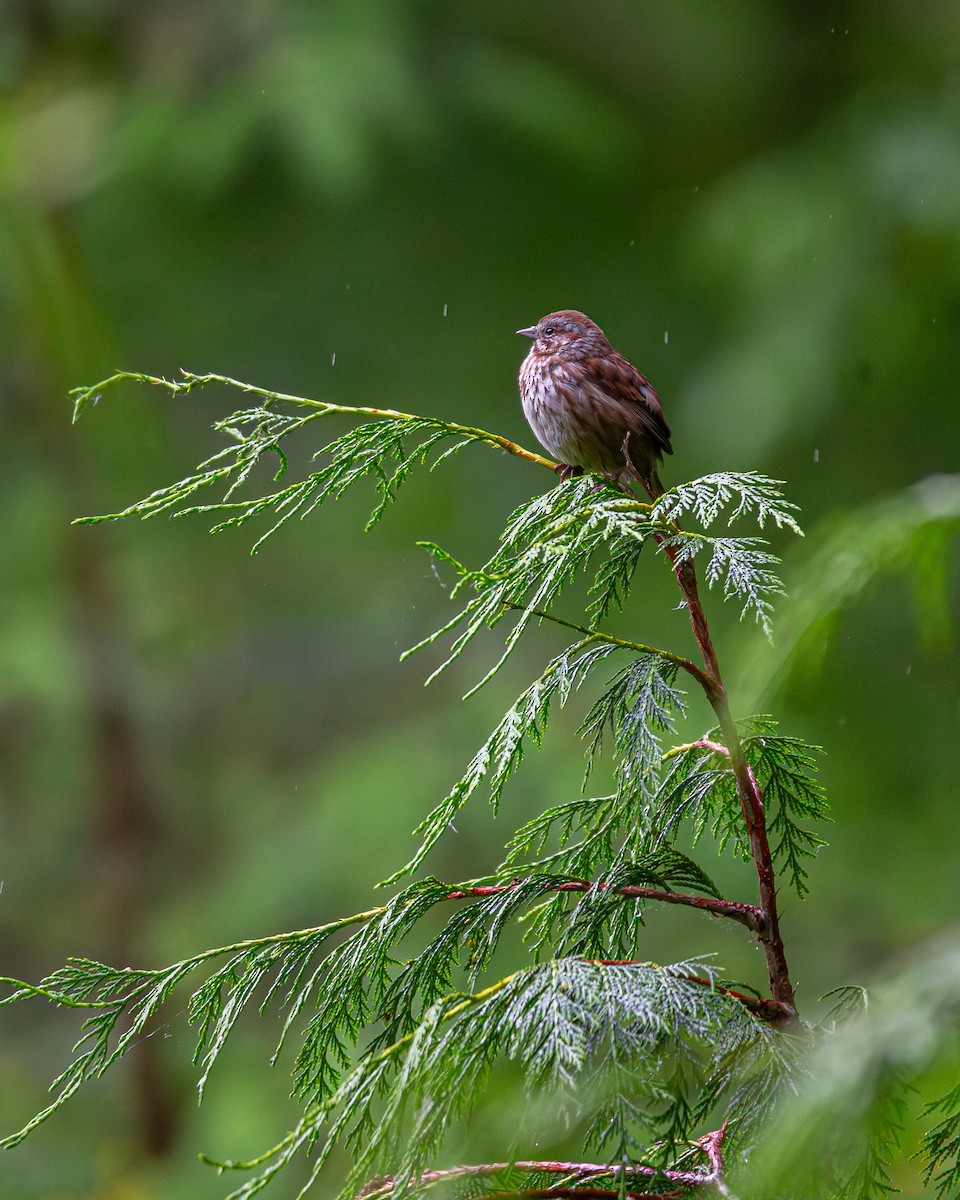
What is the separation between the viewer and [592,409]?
2.62 m

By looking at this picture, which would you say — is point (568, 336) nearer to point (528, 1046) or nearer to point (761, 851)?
point (761, 851)

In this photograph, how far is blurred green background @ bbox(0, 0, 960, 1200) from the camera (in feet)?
16.9

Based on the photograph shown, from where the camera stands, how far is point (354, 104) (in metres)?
5.32

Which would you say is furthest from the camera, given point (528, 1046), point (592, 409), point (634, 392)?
point (634, 392)

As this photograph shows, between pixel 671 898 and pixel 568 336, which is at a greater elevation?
pixel 568 336

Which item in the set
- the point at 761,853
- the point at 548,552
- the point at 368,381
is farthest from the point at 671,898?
the point at 368,381

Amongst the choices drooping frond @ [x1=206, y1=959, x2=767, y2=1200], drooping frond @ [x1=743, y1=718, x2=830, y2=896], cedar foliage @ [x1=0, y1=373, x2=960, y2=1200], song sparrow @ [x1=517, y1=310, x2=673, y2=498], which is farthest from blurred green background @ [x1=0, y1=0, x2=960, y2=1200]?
drooping frond @ [x1=206, y1=959, x2=767, y2=1200]

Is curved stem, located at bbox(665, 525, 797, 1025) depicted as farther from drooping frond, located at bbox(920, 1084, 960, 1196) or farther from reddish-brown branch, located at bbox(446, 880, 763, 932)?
drooping frond, located at bbox(920, 1084, 960, 1196)

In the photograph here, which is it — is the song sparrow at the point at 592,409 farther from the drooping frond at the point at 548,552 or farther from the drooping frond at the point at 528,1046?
the drooping frond at the point at 528,1046

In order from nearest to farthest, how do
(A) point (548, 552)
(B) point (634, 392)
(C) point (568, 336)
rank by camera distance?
1. (A) point (548, 552)
2. (B) point (634, 392)
3. (C) point (568, 336)

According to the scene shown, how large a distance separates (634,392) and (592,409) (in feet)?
0.59

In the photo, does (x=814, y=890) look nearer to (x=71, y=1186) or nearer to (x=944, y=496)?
(x=71, y=1186)

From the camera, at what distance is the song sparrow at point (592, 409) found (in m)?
2.60

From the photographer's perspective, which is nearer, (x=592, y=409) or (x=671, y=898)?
(x=671, y=898)
